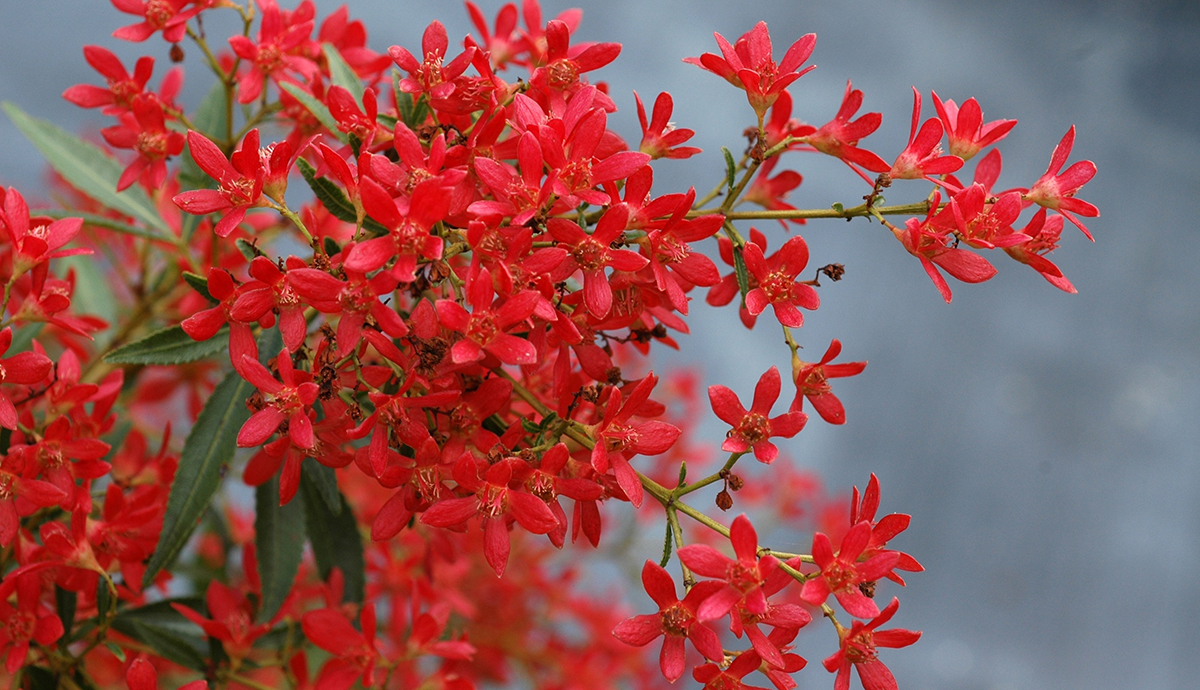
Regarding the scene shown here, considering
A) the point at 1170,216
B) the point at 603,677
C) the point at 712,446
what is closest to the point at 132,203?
the point at 603,677

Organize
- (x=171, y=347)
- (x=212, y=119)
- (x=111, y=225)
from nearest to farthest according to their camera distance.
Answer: (x=171, y=347) < (x=111, y=225) < (x=212, y=119)

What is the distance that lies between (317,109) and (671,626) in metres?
0.52

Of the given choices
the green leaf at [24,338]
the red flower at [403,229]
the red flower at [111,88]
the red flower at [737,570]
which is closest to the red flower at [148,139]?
the red flower at [111,88]

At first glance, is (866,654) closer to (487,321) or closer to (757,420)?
(757,420)

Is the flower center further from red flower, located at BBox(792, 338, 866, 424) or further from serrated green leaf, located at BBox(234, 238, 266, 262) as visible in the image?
serrated green leaf, located at BBox(234, 238, 266, 262)

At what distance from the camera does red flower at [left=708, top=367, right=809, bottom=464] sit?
63cm

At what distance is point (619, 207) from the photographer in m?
0.58

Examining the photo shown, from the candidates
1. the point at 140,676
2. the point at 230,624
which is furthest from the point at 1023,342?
the point at 140,676

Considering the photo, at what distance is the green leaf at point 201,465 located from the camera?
30.4 inches

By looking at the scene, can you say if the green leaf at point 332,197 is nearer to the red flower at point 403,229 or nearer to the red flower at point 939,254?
the red flower at point 403,229

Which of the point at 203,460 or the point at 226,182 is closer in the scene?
the point at 226,182

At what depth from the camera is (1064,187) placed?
66 cm

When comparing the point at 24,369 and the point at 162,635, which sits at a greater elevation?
the point at 24,369

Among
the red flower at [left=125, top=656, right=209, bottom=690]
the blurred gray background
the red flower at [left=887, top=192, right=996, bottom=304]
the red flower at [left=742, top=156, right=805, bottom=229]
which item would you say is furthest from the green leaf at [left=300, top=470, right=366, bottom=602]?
the blurred gray background
